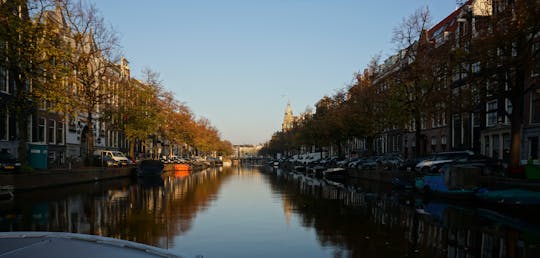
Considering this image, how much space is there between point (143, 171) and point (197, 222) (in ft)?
108

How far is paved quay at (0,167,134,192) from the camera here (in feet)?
81.1

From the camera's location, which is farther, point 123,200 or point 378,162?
point 378,162

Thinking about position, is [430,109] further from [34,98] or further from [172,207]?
[34,98]

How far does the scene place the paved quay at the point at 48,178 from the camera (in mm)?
24719

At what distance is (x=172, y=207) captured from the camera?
1845 cm

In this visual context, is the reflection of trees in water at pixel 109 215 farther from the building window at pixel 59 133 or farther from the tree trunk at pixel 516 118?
the building window at pixel 59 133

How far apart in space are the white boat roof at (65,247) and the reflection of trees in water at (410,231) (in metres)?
6.73

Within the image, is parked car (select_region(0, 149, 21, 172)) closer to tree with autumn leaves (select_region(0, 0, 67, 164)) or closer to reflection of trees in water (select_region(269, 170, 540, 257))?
tree with autumn leaves (select_region(0, 0, 67, 164))

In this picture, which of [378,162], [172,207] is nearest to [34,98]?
[172,207]

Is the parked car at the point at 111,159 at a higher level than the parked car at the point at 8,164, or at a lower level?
lower

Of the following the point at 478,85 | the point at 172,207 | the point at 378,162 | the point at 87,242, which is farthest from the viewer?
the point at 378,162

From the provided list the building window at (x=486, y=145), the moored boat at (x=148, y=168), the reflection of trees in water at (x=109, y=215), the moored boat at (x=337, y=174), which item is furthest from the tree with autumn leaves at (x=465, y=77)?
the moored boat at (x=148, y=168)

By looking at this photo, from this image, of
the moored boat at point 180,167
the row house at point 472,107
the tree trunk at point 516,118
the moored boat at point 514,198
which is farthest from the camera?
the moored boat at point 180,167

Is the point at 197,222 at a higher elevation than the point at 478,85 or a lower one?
lower
